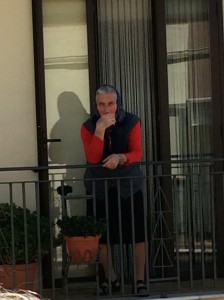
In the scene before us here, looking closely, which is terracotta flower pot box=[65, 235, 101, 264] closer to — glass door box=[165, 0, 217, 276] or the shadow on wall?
the shadow on wall

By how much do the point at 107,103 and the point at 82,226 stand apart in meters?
1.03

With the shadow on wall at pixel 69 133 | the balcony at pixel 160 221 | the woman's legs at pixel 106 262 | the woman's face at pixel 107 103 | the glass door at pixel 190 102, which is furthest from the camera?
the glass door at pixel 190 102

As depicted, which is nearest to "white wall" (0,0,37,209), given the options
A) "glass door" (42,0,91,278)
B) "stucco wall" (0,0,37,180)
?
"stucco wall" (0,0,37,180)

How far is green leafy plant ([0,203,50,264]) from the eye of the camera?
5.48 meters

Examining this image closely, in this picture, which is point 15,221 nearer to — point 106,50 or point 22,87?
point 22,87

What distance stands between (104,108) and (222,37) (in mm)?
1404

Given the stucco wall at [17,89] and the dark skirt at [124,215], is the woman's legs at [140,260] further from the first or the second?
the stucco wall at [17,89]

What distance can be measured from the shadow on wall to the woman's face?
557mm

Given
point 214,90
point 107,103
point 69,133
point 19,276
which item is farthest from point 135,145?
point 19,276

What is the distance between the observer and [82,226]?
5527mm

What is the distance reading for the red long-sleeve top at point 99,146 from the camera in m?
5.73

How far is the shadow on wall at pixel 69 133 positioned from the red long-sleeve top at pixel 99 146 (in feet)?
1.43

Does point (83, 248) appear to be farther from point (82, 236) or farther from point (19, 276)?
point (19, 276)

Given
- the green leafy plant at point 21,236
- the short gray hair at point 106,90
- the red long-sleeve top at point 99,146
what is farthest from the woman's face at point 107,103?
the green leafy plant at point 21,236
